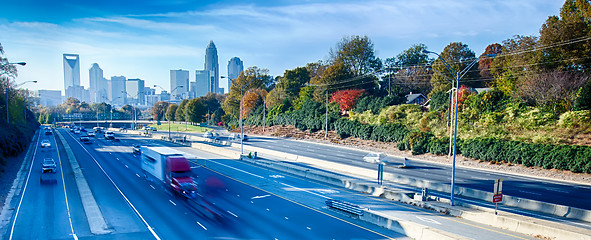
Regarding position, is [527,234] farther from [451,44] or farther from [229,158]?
[451,44]

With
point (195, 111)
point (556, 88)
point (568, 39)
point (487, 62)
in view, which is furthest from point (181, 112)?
point (568, 39)

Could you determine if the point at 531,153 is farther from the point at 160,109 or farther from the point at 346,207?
the point at 160,109

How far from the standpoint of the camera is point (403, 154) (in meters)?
47.8

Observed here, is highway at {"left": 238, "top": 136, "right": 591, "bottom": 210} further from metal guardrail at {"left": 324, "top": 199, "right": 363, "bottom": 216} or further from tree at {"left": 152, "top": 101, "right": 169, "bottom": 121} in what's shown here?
tree at {"left": 152, "top": 101, "right": 169, "bottom": 121}

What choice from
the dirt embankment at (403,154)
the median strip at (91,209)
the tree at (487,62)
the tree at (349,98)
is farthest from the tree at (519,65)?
the median strip at (91,209)

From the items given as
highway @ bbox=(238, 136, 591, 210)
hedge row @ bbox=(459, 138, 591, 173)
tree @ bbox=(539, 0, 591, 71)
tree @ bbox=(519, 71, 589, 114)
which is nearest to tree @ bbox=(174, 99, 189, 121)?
highway @ bbox=(238, 136, 591, 210)

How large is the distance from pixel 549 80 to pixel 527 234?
31.1m

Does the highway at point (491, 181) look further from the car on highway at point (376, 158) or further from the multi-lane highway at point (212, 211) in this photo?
the multi-lane highway at point (212, 211)

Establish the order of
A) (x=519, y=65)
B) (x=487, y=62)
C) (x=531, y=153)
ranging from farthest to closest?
(x=487, y=62)
(x=519, y=65)
(x=531, y=153)

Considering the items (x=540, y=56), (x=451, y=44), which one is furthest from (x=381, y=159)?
(x=451, y=44)

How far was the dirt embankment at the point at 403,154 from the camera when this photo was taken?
105 feet

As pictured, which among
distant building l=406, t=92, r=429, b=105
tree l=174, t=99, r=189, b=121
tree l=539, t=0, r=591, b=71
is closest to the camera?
tree l=539, t=0, r=591, b=71

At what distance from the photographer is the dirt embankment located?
31869 mm

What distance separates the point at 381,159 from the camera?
40500 mm
